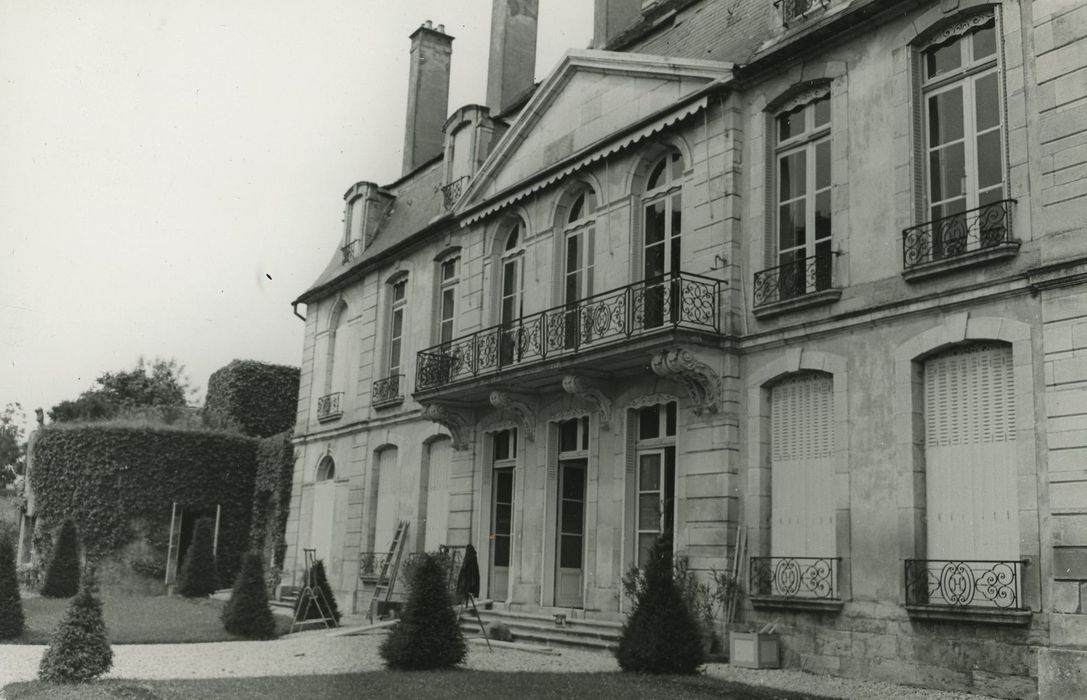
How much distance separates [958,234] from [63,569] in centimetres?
2081

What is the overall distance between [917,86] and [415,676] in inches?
327

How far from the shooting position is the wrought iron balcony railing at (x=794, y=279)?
43.1 feet

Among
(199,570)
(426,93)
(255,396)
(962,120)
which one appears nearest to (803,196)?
(962,120)

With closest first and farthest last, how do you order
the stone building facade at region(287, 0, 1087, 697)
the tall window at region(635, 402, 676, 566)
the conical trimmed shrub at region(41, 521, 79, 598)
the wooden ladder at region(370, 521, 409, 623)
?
1. the stone building facade at region(287, 0, 1087, 697)
2. the tall window at region(635, 402, 676, 566)
3. the wooden ladder at region(370, 521, 409, 623)
4. the conical trimmed shrub at region(41, 521, 79, 598)

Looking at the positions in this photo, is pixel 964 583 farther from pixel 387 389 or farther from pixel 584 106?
pixel 387 389

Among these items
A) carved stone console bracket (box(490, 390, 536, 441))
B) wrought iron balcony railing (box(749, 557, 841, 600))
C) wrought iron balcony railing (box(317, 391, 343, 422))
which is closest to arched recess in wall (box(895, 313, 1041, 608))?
wrought iron balcony railing (box(749, 557, 841, 600))

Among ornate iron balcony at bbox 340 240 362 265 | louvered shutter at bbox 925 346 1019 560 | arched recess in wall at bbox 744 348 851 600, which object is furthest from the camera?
ornate iron balcony at bbox 340 240 362 265

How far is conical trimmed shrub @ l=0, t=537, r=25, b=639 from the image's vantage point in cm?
1512

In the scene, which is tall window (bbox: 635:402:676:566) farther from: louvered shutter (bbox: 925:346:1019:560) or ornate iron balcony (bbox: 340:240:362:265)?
ornate iron balcony (bbox: 340:240:362:265)

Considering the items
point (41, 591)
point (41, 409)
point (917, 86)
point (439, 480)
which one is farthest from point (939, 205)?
point (41, 409)

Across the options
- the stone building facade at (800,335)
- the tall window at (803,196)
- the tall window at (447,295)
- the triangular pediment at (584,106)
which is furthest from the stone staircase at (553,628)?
Answer: the triangular pediment at (584,106)

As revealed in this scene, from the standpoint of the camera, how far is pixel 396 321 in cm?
2347

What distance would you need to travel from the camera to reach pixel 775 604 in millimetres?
12805

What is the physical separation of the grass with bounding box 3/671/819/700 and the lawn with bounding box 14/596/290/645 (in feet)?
12.7
